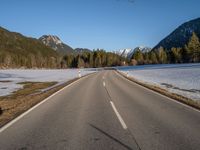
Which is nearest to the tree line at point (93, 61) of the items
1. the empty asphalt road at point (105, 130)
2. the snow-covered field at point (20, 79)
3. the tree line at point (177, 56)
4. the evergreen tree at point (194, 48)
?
the tree line at point (177, 56)

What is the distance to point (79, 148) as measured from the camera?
19.4ft

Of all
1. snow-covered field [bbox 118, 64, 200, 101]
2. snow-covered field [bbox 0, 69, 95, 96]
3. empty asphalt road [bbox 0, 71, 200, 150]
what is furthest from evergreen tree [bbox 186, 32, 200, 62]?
empty asphalt road [bbox 0, 71, 200, 150]

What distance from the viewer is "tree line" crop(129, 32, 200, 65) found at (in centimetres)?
9881

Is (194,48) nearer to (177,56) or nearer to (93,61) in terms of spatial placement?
(177,56)

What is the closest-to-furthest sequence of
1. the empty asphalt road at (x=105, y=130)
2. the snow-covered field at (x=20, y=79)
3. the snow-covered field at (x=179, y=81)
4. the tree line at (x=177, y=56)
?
1. the empty asphalt road at (x=105, y=130)
2. the snow-covered field at (x=179, y=81)
3. the snow-covered field at (x=20, y=79)
4. the tree line at (x=177, y=56)

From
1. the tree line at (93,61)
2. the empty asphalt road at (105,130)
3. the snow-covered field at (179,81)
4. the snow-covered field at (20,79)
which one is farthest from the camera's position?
the tree line at (93,61)

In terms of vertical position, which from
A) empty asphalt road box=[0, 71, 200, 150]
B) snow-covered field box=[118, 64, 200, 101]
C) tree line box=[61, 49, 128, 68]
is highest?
tree line box=[61, 49, 128, 68]

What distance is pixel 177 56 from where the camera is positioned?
113 metres

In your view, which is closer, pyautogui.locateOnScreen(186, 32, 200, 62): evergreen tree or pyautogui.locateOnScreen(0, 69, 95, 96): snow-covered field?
pyautogui.locateOnScreen(0, 69, 95, 96): snow-covered field

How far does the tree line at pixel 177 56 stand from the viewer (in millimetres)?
98812

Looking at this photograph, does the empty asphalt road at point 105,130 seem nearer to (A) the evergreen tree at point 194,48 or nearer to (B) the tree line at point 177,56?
(A) the evergreen tree at point 194,48

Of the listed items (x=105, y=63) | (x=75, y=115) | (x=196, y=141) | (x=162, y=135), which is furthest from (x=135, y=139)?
(x=105, y=63)

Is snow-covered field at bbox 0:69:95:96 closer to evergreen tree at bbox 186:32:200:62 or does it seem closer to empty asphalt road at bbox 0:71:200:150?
empty asphalt road at bbox 0:71:200:150

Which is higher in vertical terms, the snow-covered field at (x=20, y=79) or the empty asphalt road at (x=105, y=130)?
the empty asphalt road at (x=105, y=130)
